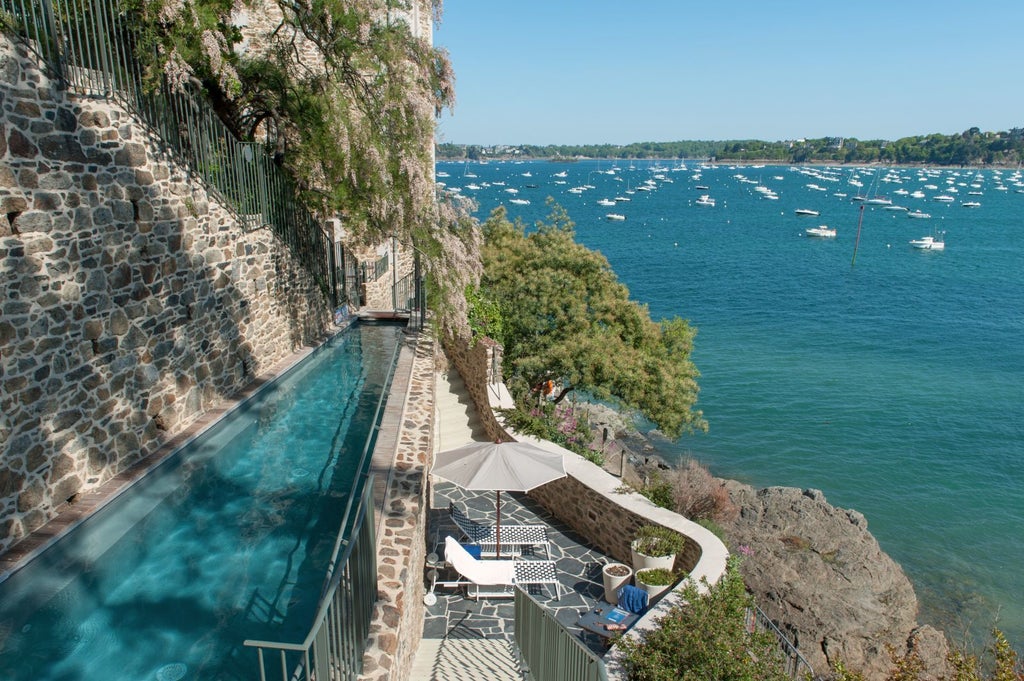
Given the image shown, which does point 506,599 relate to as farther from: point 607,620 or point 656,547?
point 656,547

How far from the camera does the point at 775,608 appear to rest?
1219 centimetres

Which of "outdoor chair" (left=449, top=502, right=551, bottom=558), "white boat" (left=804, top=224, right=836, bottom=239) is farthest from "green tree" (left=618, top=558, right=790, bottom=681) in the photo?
"white boat" (left=804, top=224, right=836, bottom=239)

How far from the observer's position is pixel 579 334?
1723 centimetres

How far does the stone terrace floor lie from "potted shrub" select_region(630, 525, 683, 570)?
72cm

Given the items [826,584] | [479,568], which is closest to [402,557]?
[479,568]

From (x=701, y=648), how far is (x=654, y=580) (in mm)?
2267

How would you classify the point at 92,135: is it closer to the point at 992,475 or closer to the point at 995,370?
the point at 992,475

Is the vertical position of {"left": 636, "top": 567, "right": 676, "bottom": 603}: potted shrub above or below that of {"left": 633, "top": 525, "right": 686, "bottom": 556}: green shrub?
below

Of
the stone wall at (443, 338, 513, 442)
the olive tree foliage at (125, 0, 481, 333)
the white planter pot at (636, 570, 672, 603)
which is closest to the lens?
the white planter pot at (636, 570, 672, 603)

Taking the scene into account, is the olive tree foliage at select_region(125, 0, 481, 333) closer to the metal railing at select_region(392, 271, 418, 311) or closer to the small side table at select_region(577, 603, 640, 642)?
the metal railing at select_region(392, 271, 418, 311)

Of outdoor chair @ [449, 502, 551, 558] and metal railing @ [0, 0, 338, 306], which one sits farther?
outdoor chair @ [449, 502, 551, 558]

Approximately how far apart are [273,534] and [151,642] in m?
1.85

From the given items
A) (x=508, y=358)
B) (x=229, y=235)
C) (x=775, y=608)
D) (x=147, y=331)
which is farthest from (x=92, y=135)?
(x=775, y=608)

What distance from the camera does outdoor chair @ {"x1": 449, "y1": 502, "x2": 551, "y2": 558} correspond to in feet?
31.8
